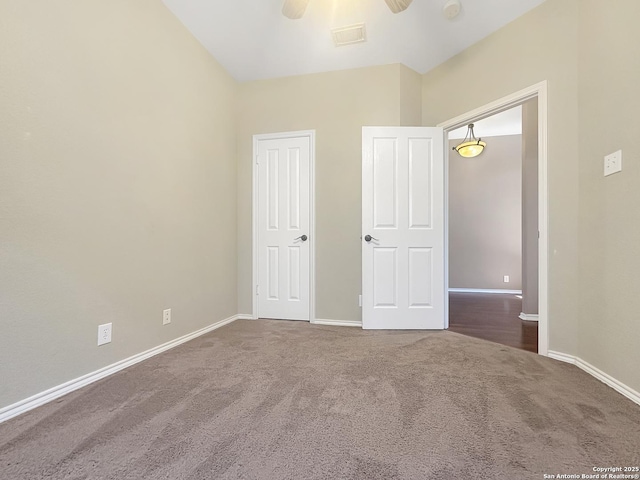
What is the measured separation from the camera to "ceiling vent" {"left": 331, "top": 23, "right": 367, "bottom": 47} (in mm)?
2758

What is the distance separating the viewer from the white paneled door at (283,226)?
132 inches

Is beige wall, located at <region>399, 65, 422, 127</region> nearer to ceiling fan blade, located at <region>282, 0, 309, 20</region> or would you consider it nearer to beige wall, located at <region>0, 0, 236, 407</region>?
ceiling fan blade, located at <region>282, 0, 309, 20</region>

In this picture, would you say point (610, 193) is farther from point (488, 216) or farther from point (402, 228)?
point (488, 216)

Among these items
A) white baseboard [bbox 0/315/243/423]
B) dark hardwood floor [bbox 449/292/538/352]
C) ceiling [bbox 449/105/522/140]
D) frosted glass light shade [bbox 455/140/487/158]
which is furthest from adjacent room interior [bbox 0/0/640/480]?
ceiling [bbox 449/105/522/140]

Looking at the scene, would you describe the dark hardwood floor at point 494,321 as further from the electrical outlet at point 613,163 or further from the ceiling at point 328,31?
the ceiling at point 328,31

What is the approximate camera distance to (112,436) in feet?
4.21

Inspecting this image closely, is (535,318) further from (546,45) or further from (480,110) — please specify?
(546,45)

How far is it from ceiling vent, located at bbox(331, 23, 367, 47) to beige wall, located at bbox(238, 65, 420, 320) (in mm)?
347

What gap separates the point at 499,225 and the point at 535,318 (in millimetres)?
2581

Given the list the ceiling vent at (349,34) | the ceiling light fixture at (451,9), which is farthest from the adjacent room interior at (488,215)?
the ceiling vent at (349,34)

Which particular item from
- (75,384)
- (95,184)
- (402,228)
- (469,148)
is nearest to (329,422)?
(75,384)

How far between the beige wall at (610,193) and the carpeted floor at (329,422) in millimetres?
305

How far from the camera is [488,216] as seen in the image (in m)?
5.66

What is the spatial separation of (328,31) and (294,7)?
24.7 inches
